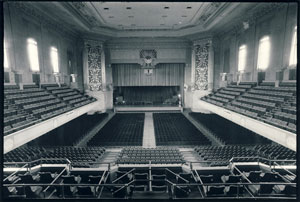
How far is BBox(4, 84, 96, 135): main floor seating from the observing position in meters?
7.70

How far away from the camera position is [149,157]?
7961 millimetres

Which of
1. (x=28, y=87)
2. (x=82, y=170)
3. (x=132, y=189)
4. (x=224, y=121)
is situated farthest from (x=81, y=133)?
(x=224, y=121)

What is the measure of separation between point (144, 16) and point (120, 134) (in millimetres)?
8074

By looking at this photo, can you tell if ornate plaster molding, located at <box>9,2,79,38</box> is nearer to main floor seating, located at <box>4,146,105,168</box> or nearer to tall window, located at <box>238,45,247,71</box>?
main floor seating, located at <box>4,146,105,168</box>

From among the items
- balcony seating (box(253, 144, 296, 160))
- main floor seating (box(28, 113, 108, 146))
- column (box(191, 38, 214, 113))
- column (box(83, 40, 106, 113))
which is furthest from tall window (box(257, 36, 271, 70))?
column (box(83, 40, 106, 113))

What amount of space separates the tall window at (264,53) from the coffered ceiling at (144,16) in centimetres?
218

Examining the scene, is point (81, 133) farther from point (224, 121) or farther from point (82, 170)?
point (224, 121)

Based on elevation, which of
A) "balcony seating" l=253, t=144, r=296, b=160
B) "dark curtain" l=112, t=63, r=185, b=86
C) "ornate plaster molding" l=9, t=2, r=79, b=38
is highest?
"ornate plaster molding" l=9, t=2, r=79, b=38

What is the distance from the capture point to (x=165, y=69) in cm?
2164

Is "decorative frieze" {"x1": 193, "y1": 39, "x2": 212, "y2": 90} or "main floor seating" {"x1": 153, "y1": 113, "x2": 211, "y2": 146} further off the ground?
"decorative frieze" {"x1": 193, "y1": 39, "x2": 212, "y2": 90}

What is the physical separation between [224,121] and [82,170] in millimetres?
11719

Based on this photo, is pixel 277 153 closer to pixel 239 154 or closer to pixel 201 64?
pixel 239 154

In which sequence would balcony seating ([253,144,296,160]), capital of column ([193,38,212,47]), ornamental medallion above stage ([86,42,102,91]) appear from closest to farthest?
balcony seating ([253,144,296,160]), capital of column ([193,38,212,47]), ornamental medallion above stage ([86,42,102,91])

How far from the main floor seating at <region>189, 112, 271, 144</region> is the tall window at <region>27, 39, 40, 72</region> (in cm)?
1164
